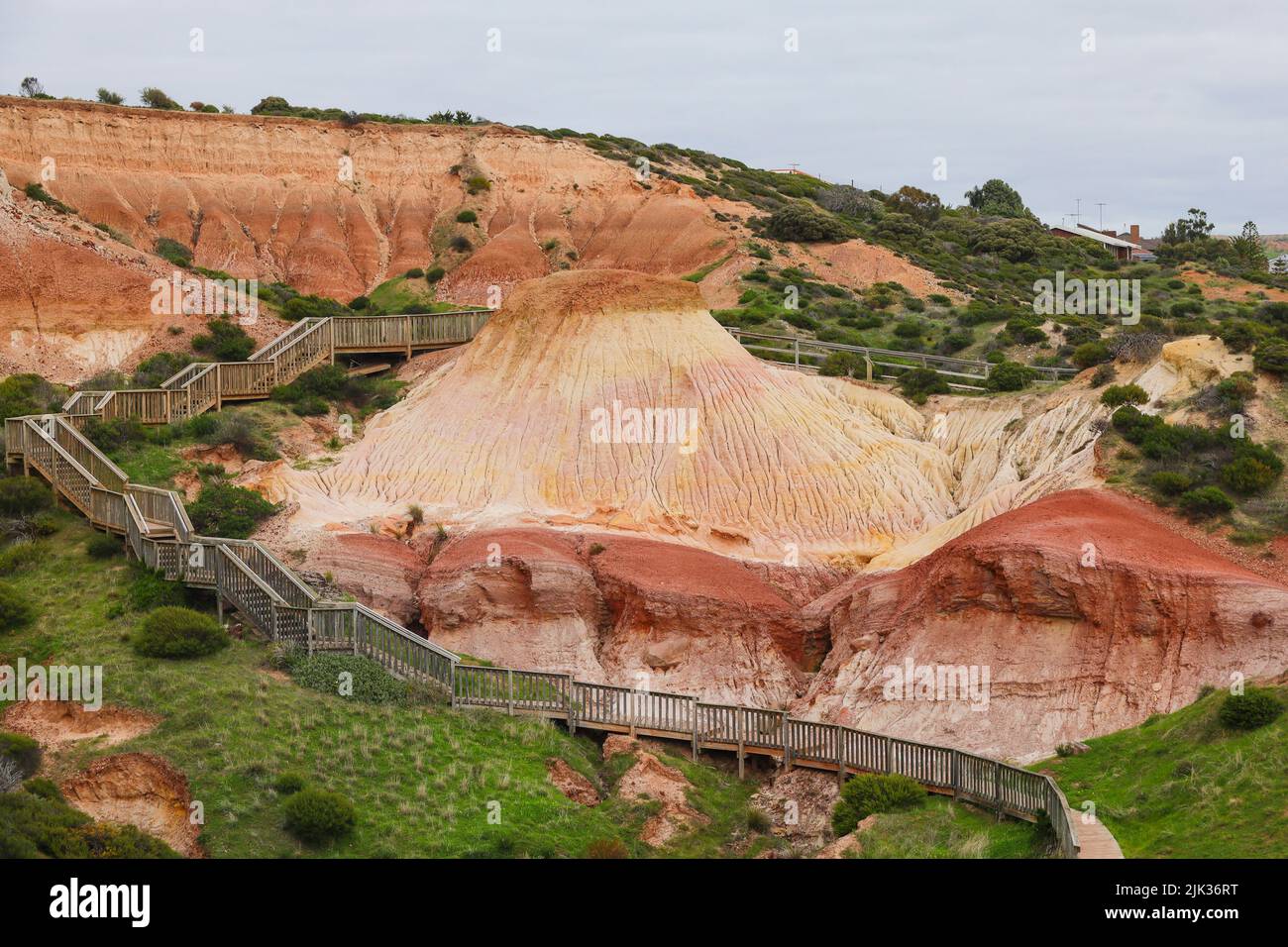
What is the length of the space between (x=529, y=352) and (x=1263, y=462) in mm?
21881

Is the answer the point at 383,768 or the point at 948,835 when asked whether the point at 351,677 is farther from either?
the point at 948,835

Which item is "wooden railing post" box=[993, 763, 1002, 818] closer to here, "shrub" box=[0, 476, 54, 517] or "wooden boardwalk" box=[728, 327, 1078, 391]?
"shrub" box=[0, 476, 54, 517]

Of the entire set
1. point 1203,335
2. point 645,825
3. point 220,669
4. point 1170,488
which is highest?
point 1203,335

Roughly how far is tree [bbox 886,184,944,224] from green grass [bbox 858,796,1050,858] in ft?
257

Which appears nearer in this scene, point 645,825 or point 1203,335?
point 645,825

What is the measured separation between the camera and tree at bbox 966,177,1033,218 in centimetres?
13512

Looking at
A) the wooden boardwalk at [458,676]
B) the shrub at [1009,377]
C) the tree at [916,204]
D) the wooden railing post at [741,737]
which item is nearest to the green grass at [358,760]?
the wooden railing post at [741,737]

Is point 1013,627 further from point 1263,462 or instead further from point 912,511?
point 912,511

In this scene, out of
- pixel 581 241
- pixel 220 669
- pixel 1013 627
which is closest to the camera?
pixel 220 669

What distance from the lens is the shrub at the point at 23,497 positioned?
4259cm

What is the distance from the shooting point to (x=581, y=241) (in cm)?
8694

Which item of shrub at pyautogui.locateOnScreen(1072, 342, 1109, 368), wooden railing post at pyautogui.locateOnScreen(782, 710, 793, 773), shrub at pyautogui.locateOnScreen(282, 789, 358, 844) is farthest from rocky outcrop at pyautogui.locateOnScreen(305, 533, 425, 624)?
shrub at pyautogui.locateOnScreen(1072, 342, 1109, 368)

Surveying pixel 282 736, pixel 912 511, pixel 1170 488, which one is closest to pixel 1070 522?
pixel 1170 488

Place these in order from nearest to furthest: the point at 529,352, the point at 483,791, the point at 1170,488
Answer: the point at 483,791, the point at 1170,488, the point at 529,352
